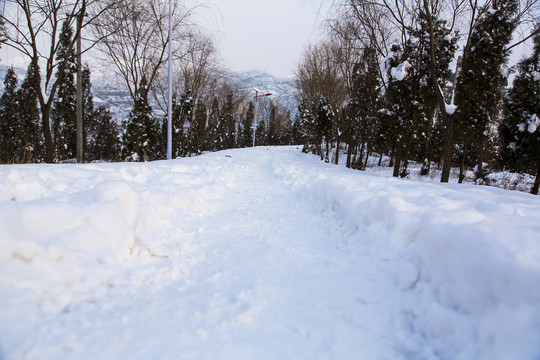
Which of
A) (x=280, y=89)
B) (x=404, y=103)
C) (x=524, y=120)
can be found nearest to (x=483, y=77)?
(x=524, y=120)

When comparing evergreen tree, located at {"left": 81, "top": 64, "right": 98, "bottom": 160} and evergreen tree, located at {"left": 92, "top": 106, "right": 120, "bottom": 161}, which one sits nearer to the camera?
evergreen tree, located at {"left": 81, "top": 64, "right": 98, "bottom": 160}

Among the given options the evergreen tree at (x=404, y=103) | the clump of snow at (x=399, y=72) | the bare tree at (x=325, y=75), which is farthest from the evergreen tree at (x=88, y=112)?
the clump of snow at (x=399, y=72)

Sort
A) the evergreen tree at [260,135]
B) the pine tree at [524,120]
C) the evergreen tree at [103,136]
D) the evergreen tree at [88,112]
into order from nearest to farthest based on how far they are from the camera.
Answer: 1. the pine tree at [524,120]
2. the evergreen tree at [88,112]
3. the evergreen tree at [103,136]
4. the evergreen tree at [260,135]

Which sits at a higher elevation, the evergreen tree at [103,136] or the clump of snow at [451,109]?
the clump of snow at [451,109]

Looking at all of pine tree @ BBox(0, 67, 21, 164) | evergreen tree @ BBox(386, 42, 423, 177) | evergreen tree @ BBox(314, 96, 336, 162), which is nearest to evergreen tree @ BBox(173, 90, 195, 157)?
pine tree @ BBox(0, 67, 21, 164)

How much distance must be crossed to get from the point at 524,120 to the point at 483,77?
3201mm

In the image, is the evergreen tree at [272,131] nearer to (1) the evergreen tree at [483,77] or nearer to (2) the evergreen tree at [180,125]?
(2) the evergreen tree at [180,125]

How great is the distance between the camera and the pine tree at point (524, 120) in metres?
13.4

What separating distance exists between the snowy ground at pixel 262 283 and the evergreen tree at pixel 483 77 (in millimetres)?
14878

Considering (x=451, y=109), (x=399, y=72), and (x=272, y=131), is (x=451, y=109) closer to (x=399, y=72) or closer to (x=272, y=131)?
(x=399, y=72)

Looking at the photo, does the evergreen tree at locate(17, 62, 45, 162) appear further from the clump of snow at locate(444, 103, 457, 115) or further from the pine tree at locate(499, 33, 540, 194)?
the pine tree at locate(499, 33, 540, 194)

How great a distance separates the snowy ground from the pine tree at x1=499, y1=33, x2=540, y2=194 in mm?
14825

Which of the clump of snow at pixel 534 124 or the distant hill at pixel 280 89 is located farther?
the distant hill at pixel 280 89

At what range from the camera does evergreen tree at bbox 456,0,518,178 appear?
13.5 m
